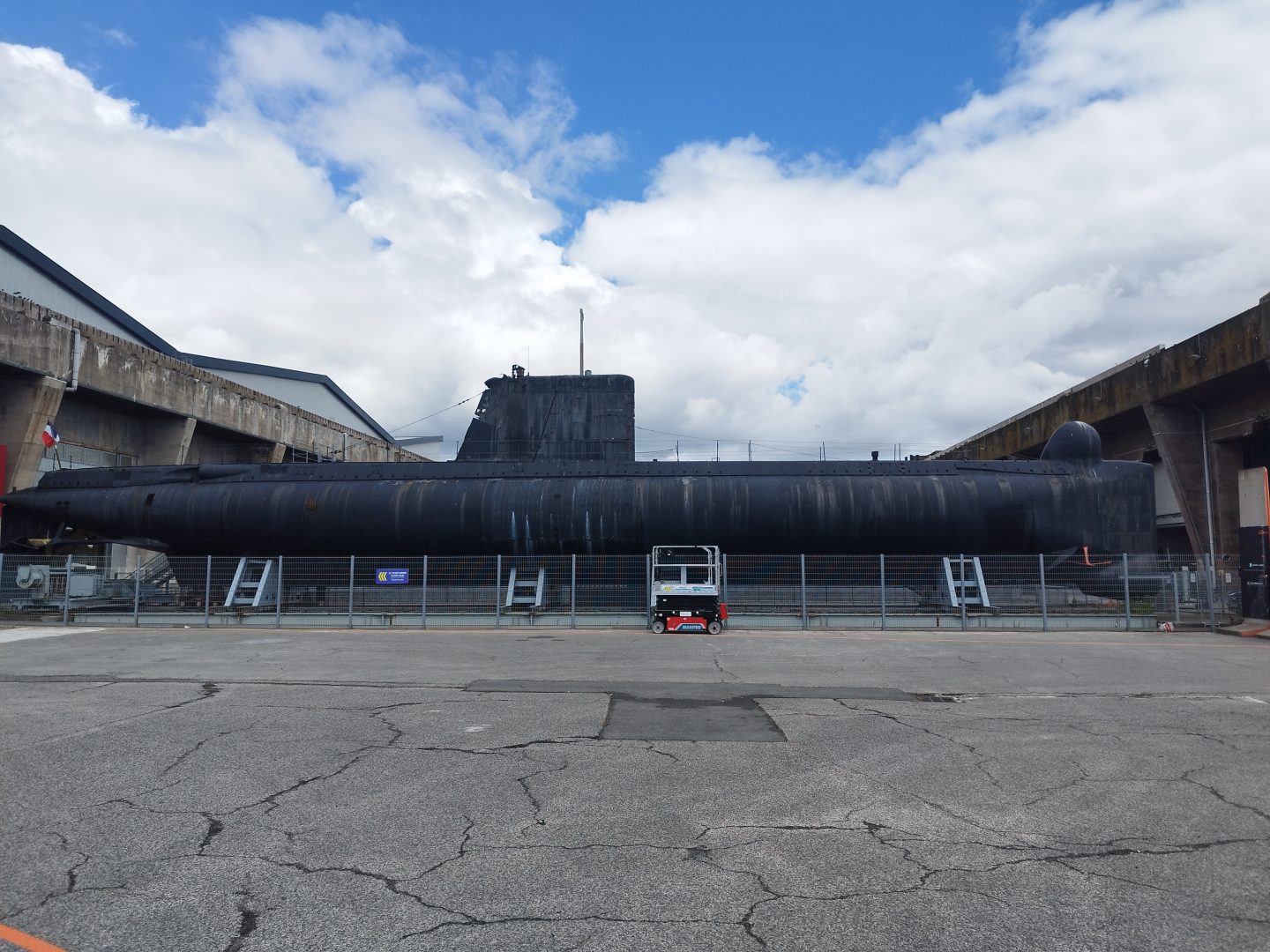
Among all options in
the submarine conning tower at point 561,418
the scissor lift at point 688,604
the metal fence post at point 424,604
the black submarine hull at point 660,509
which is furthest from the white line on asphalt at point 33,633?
the scissor lift at point 688,604

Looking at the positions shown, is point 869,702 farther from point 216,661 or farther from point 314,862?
point 216,661

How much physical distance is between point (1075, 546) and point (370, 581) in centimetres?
1636

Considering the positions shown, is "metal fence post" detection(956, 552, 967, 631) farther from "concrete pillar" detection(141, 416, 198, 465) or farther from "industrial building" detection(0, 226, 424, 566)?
"concrete pillar" detection(141, 416, 198, 465)

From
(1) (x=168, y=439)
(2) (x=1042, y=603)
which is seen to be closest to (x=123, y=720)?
(2) (x=1042, y=603)

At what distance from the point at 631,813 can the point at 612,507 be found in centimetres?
1444

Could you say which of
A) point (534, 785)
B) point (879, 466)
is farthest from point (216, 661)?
point (879, 466)

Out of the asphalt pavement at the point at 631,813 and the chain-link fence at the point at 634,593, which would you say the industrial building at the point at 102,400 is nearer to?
the chain-link fence at the point at 634,593

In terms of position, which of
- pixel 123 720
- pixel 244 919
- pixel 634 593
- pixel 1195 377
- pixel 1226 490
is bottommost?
pixel 244 919

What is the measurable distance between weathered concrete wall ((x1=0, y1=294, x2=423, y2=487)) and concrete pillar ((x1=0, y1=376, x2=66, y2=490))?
23 millimetres

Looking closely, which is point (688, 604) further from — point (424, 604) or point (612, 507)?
point (424, 604)

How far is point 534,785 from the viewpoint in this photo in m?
5.94

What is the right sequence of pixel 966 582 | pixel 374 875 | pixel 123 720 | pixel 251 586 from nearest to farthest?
1. pixel 374 875
2. pixel 123 720
3. pixel 966 582
4. pixel 251 586

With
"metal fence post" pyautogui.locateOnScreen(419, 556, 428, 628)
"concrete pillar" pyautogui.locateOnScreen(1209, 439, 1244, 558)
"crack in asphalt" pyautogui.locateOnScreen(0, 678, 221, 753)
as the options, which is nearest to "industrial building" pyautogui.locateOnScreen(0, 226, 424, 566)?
"metal fence post" pyautogui.locateOnScreen(419, 556, 428, 628)

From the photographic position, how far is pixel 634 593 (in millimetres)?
19156
